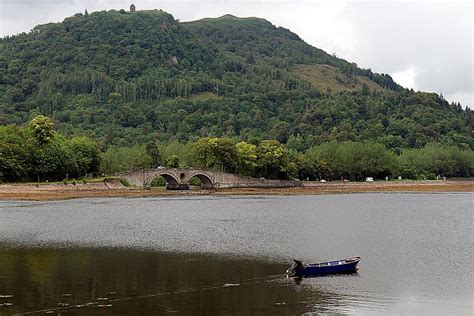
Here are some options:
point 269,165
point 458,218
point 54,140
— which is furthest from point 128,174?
point 458,218

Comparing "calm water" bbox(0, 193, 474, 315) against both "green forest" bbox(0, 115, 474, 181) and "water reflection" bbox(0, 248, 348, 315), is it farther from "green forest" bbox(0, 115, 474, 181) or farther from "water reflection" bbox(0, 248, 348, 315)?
"green forest" bbox(0, 115, 474, 181)

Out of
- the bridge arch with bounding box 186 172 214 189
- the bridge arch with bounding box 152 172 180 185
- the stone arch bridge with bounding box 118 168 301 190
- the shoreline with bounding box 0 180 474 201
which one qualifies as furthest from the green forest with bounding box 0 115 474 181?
the bridge arch with bounding box 152 172 180 185

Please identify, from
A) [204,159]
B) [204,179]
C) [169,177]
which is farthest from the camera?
[204,159]

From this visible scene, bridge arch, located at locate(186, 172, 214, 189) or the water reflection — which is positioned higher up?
bridge arch, located at locate(186, 172, 214, 189)

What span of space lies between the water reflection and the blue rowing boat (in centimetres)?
105

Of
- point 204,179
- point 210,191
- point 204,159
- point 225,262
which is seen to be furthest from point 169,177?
point 225,262

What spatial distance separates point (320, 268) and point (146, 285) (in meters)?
11.4

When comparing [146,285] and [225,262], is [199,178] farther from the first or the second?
[146,285]

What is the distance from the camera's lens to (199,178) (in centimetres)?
15400

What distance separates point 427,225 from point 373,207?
2738cm

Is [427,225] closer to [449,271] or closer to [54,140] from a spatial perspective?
[449,271]

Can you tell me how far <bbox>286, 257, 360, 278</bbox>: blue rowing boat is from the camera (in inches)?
1667

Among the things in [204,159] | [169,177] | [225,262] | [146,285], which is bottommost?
[146,285]

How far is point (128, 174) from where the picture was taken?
452 ft
